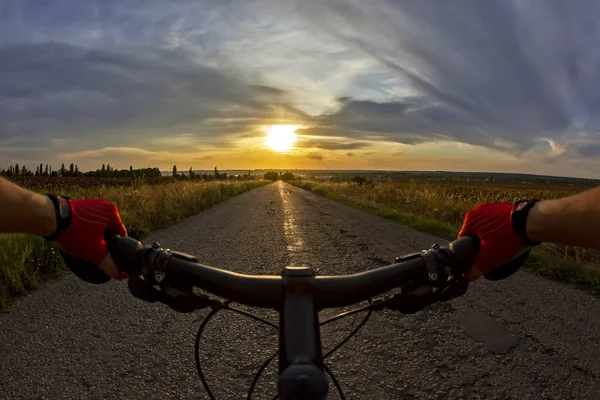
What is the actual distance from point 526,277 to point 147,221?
862 centimetres

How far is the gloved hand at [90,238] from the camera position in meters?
1.01

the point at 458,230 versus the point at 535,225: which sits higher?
the point at 535,225

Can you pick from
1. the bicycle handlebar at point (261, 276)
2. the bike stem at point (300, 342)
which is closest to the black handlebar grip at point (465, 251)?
the bicycle handlebar at point (261, 276)

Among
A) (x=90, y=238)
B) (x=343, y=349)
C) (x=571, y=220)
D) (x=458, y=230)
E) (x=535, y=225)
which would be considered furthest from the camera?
(x=458, y=230)

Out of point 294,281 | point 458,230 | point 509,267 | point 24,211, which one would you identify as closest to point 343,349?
point 509,267

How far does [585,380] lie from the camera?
2840 millimetres

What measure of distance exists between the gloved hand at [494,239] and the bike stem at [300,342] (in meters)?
0.50

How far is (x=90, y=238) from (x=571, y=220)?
3.80 feet

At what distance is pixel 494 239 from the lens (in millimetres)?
1058

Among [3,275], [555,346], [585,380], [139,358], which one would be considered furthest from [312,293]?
[3,275]

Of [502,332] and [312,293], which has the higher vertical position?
[312,293]

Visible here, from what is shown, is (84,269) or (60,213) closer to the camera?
(60,213)

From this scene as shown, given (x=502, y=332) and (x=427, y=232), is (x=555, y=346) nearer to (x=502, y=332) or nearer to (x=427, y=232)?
(x=502, y=332)

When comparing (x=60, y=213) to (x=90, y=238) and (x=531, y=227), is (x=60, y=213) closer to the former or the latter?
(x=90, y=238)
